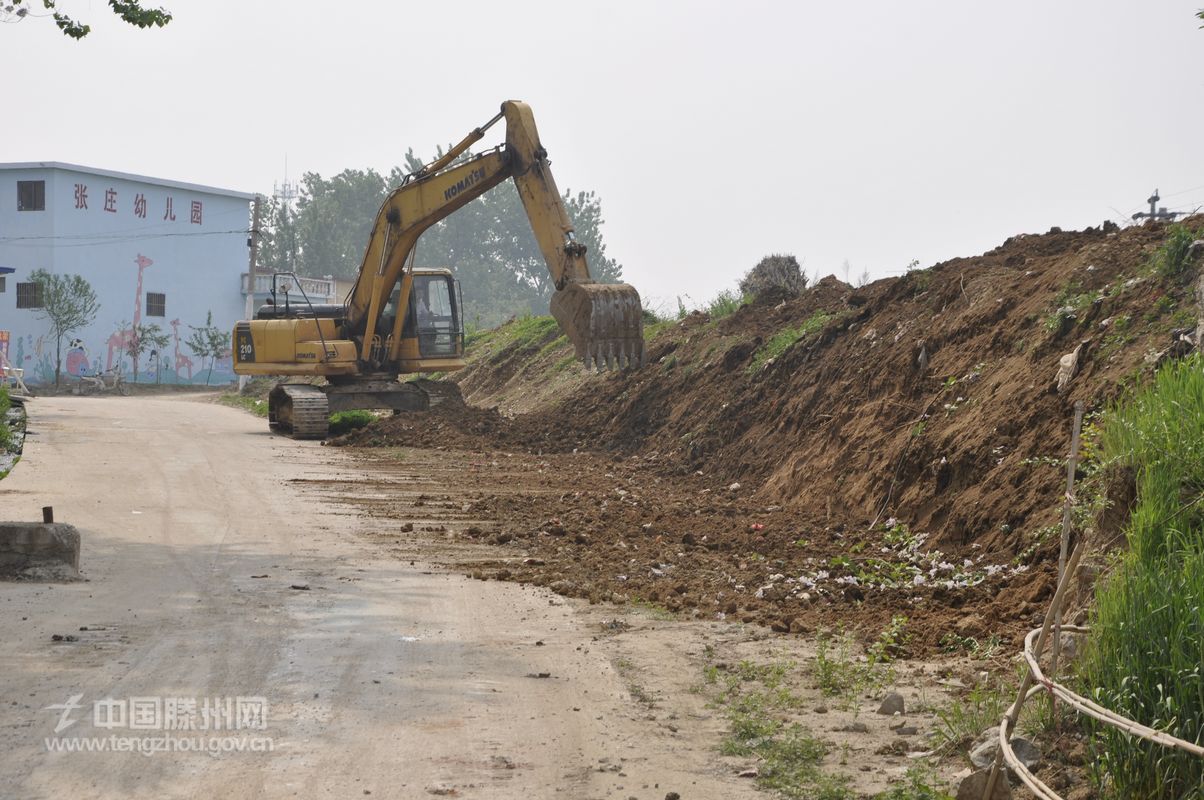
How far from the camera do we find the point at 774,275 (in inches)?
1056

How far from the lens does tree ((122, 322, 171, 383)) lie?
187ft

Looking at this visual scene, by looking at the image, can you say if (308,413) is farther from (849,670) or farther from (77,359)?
(77,359)

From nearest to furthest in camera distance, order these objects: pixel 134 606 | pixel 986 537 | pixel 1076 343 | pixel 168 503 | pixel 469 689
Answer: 1. pixel 469 689
2. pixel 134 606
3. pixel 986 537
4. pixel 1076 343
5. pixel 168 503

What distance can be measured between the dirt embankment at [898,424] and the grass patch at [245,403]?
518 inches

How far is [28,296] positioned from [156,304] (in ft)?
20.0

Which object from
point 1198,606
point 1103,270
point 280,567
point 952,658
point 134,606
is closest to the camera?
point 1198,606

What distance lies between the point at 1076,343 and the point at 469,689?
23.9 feet

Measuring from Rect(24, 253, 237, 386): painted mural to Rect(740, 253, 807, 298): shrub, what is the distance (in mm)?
36141

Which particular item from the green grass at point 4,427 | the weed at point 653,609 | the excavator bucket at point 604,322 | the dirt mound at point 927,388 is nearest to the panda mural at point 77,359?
the green grass at point 4,427

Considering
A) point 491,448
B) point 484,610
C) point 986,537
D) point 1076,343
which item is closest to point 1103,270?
point 1076,343

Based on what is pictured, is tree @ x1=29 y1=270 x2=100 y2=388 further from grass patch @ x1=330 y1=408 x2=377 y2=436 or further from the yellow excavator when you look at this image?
grass patch @ x1=330 y1=408 x2=377 y2=436

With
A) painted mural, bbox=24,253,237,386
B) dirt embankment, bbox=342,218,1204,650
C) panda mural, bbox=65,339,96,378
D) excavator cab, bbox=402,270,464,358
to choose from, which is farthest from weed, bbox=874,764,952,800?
panda mural, bbox=65,339,96,378

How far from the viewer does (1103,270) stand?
12.7 metres

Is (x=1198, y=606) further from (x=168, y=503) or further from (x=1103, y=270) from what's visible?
(x=168, y=503)
